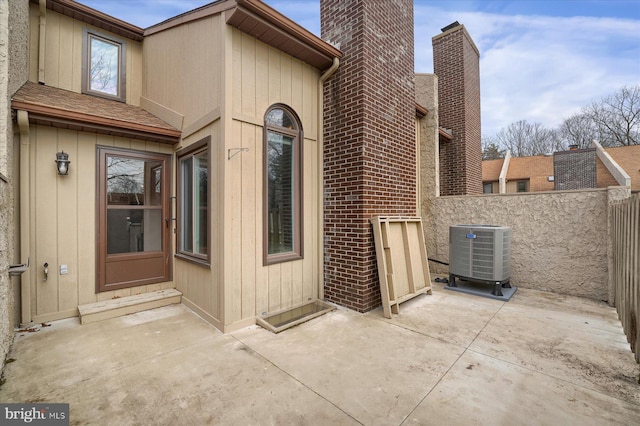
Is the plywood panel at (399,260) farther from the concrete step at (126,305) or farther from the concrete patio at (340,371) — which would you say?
the concrete step at (126,305)

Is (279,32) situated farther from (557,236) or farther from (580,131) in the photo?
(580,131)

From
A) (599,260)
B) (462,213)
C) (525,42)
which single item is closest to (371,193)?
(462,213)

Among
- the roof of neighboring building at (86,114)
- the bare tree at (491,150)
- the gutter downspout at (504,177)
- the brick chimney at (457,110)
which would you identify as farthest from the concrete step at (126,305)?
the bare tree at (491,150)

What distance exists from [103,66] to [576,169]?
17865 mm

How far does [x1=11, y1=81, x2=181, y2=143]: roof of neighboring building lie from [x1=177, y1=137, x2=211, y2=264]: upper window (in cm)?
54

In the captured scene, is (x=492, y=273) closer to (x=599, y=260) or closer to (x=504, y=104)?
(x=599, y=260)

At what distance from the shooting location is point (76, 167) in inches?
144

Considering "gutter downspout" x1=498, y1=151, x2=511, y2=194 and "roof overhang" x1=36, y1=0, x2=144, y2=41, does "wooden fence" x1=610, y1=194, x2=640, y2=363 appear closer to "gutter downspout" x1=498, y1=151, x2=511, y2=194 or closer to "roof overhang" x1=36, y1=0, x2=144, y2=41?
"roof overhang" x1=36, y1=0, x2=144, y2=41

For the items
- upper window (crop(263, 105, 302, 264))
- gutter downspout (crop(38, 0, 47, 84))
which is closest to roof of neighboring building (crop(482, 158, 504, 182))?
upper window (crop(263, 105, 302, 264))

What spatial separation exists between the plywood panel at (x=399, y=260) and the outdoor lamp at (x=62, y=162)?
13.5ft

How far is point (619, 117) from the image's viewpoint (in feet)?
61.8

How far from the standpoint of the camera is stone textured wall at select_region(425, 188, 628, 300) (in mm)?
4207

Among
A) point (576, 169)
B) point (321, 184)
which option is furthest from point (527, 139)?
point (321, 184)

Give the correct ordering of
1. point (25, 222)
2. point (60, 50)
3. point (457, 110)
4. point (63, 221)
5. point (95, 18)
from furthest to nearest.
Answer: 1. point (457, 110)
2. point (95, 18)
3. point (60, 50)
4. point (63, 221)
5. point (25, 222)
